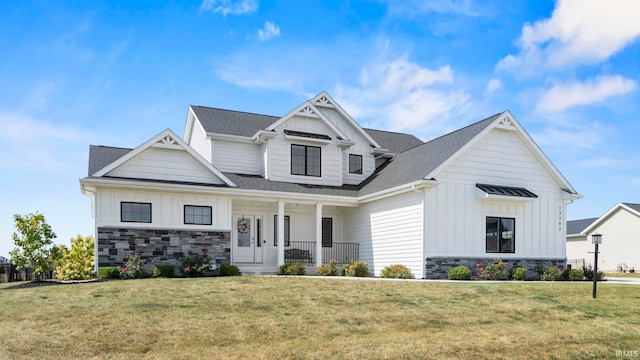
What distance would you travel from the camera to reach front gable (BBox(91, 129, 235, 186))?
1889 cm

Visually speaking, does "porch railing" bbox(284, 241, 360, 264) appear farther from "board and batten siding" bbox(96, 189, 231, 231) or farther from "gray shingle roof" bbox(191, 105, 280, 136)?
"gray shingle roof" bbox(191, 105, 280, 136)

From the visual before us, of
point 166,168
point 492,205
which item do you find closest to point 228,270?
point 166,168

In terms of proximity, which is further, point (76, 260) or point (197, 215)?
point (76, 260)

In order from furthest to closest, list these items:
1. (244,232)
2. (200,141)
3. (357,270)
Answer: (200,141) < (244,232) < (357,270)

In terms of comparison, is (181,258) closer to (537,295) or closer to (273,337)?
(273,337)

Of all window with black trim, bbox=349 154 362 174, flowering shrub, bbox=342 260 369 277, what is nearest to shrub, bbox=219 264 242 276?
flowering shrub, bbox=342 260 369 277

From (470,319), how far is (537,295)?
12.6 feet

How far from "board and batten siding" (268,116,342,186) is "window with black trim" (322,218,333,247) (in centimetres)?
167

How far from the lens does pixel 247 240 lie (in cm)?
2203

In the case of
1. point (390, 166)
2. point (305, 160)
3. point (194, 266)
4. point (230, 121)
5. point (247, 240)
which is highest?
point (230, 121)

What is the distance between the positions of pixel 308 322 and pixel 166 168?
35.1 ft

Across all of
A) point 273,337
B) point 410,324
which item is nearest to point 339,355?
point 273,337

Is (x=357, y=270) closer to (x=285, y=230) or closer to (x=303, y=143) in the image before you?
(x=285, y=230)

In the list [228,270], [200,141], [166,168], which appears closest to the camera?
[228,270]
